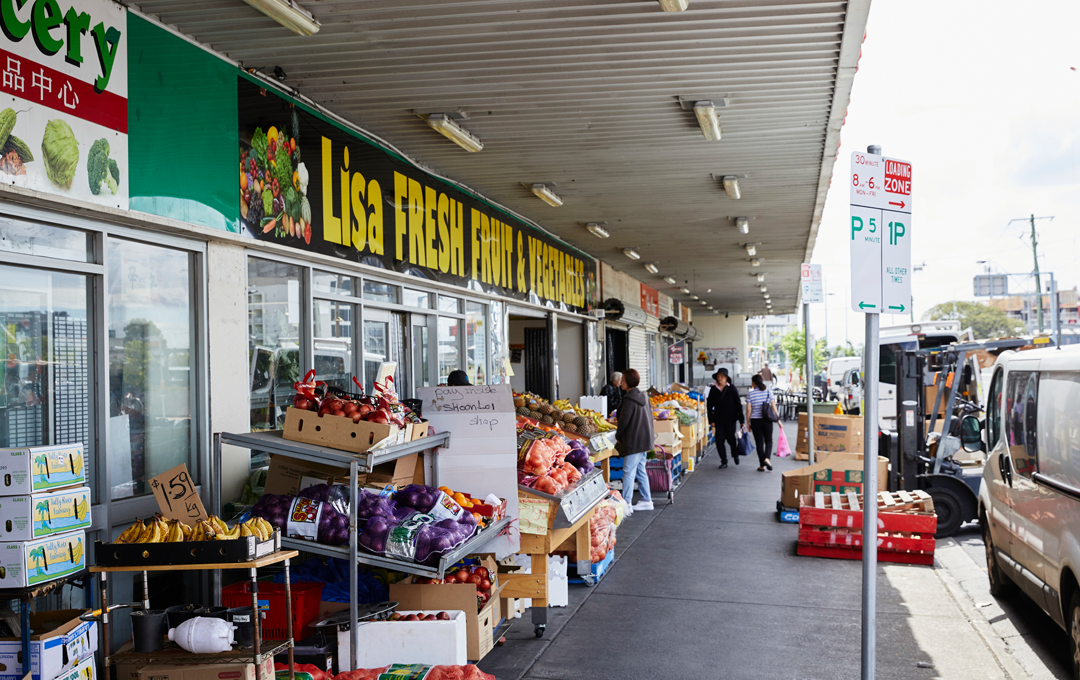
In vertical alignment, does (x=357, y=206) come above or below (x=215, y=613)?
above

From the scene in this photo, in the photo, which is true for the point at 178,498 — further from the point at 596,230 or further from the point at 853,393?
the point at 853,393

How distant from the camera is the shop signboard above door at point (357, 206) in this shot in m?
5.87

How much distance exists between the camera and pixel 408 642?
453cm

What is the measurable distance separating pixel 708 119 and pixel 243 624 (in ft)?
17.7

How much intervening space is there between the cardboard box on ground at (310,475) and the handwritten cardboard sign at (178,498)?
0.89 metres

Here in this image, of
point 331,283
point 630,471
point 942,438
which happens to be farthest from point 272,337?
point 942,438

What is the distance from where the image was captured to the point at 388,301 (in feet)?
26.7

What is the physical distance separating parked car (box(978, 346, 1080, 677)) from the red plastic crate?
4277 mm

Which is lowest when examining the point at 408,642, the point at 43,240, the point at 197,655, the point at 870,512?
the point at 408,642

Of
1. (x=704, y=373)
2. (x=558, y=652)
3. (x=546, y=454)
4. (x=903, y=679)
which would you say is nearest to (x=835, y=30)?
(x=546, y=454)

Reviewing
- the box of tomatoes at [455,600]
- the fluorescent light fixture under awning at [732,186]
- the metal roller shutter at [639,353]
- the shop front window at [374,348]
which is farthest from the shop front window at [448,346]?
the metal roller shutter at [639,353]

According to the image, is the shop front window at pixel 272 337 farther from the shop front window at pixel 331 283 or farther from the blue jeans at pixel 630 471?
the blue jeans at pixel 630 471

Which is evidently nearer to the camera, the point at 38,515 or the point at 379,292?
the point at 38,515

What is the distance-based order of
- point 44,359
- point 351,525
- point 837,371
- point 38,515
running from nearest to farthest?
1. point 38,515
2. point 44,359
3. point 351,525
4. point 837,371
